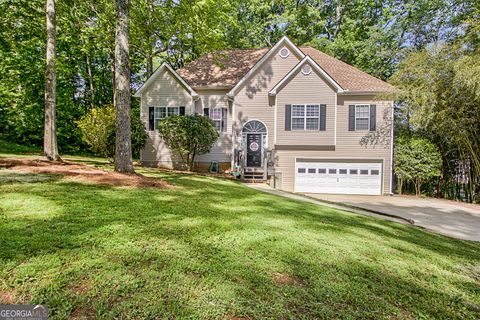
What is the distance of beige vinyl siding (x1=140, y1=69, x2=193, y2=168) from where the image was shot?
14.2 m

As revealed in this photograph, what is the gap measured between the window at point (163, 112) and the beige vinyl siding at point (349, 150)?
6.31 metres

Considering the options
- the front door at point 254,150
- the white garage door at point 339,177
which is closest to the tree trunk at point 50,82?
the front door at point 254,150

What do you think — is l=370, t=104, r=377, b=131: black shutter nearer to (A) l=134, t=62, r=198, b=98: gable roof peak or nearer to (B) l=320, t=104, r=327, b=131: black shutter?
(B) l=320, t=104, r=327, b=131: black shutter

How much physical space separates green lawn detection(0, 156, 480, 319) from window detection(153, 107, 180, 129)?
32.6ft

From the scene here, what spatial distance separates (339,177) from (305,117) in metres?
3.69

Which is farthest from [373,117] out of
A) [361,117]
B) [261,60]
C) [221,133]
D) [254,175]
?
[221,133]

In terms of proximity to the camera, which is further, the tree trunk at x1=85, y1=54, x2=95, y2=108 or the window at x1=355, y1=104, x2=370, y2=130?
the tree trunk at x1=85, y1=54, x2=95, y2=108

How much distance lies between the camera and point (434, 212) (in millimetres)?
9367

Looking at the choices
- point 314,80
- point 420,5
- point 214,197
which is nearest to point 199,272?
point 214,197

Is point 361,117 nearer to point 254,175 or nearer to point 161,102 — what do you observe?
point 254,175

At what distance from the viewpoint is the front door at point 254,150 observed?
1409 cm

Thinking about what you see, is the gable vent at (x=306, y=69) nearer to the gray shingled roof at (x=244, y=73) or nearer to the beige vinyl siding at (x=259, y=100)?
the beige vinyl siding at (x=259, y=100)

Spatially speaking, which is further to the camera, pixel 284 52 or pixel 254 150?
pixel 254 150

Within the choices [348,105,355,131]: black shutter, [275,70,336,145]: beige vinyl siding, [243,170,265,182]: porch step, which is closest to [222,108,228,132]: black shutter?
[243,170,265,182]: porch step
